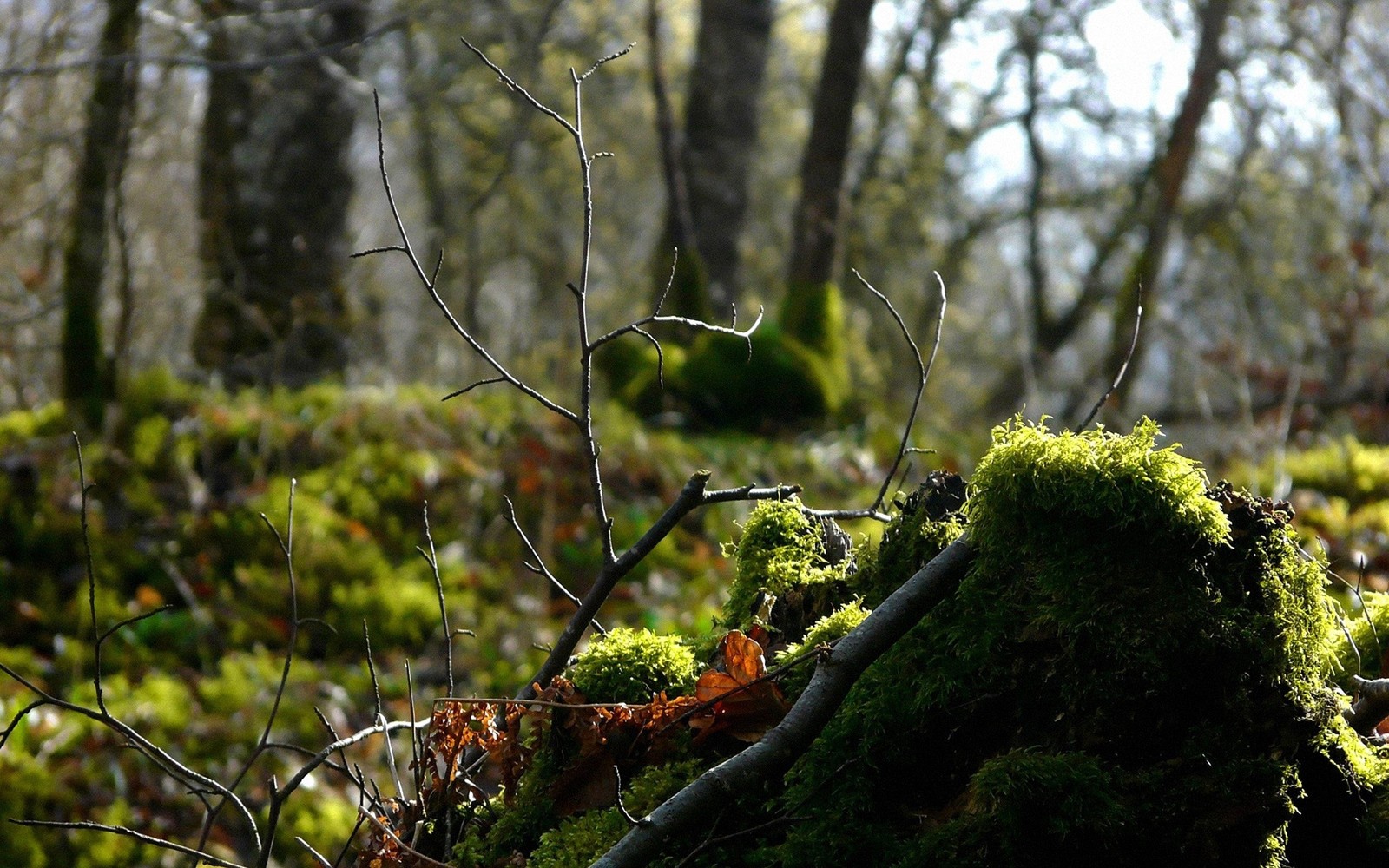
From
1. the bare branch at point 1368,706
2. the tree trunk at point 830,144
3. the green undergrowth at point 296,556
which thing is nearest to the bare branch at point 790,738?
the bare branch at point 1368,706

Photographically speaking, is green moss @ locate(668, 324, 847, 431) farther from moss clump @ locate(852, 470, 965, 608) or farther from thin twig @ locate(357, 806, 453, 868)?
thin twig @ locate(357, 806, 453, 868)

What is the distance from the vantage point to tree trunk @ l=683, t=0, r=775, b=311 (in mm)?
10430

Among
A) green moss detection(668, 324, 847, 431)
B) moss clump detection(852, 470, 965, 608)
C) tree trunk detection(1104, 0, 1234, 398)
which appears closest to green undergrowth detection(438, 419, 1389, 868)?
moss clump detection(852, 470, 965, 608)

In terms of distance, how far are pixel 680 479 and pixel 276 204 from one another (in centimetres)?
446

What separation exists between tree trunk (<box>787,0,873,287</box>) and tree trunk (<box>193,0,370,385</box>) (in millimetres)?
4136

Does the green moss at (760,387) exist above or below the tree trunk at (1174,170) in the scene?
below

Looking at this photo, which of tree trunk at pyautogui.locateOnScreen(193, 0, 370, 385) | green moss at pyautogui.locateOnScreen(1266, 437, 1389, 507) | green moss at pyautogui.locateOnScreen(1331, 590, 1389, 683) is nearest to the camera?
green moss at pyautogui.locateOnScreen(1331, 590, 1389, 683)

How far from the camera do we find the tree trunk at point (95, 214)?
6.35 metres

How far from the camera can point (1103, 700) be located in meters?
1.48

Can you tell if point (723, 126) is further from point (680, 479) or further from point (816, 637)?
point (816, 637)

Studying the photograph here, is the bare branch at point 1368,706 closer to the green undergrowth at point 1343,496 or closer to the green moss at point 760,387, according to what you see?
the green undergrowth at point 1343,496

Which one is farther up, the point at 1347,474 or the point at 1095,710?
the point at 1347,474

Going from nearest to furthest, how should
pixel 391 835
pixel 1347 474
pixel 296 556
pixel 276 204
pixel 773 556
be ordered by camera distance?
pixel 391 835 → pixel 773 556 → pixel 296 556 → pixel 1347 474 → pixel 276 204

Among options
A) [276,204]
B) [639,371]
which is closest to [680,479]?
[639,371]
